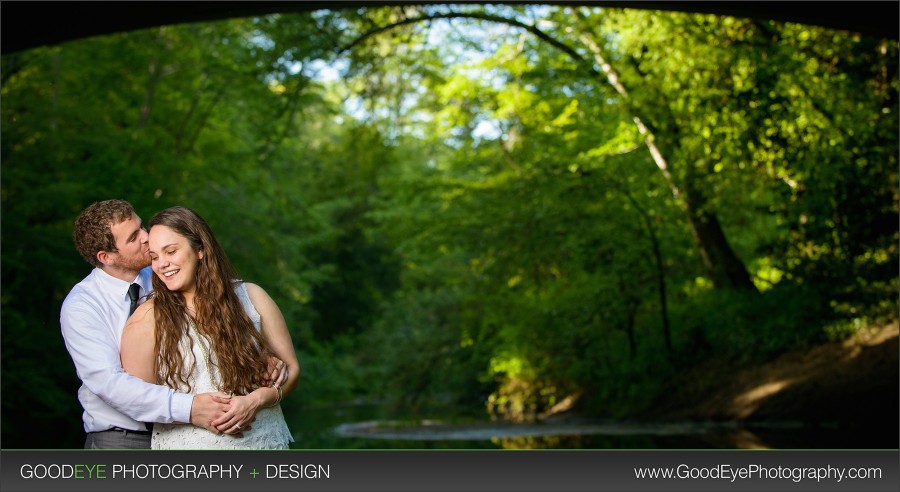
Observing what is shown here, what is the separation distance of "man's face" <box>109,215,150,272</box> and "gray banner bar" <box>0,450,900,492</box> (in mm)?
2697

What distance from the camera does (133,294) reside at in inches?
135

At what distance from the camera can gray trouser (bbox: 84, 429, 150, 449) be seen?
337 centimetres

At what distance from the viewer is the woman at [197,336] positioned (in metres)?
3.08

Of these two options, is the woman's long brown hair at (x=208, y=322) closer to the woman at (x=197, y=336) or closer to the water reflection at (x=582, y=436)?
the woman at (x=197, y=336)

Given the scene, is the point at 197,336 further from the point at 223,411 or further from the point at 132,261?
the point at 132,261

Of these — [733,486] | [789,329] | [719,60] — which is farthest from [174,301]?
[789,329]

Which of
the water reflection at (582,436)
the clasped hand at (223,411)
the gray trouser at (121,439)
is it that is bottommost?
the water reflection at (582,436)

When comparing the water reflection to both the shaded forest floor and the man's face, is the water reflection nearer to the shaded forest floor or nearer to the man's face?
the shaded forest floor

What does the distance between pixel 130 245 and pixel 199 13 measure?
18.9 ft

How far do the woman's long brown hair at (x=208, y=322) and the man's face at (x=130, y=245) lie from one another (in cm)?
24

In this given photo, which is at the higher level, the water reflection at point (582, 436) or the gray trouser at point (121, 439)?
the gray trouser at point (121, 439)

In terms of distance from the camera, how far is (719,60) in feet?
45.4

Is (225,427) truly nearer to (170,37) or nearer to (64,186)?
(64,186)

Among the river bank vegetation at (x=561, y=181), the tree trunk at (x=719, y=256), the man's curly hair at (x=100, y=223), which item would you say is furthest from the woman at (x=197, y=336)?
the tree trunk at (x=719, y=256)
